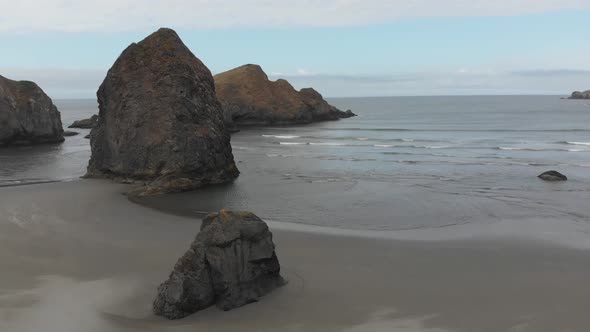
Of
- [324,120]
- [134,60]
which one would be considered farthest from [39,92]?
[324,120]

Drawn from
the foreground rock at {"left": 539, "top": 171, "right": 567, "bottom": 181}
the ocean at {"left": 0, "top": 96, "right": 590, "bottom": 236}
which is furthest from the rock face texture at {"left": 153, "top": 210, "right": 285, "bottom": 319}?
the foreground rock at {"left": 539, "top": 171, "right": 567, "bottom": 181}

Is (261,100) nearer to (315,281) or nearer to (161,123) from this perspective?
(161,123)

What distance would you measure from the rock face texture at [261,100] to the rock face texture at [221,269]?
72683mm

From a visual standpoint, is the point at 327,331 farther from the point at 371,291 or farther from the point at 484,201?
the point at 484,201

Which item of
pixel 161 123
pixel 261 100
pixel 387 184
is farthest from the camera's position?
pixel 261 100

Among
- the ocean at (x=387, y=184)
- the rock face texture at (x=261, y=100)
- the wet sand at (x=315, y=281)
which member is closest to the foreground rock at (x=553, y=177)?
the ocean at (x=387, y=184)

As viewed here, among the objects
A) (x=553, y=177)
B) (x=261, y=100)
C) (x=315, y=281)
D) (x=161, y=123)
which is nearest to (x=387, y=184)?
(x=553, y=177)

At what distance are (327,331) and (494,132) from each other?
61.1 meters

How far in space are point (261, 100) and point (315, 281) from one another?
273 ft

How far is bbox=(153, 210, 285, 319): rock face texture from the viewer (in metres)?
9.41

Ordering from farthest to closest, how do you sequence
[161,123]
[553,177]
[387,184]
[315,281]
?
[553,177], [387,184], [161,123], [315,281]

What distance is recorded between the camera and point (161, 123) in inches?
986

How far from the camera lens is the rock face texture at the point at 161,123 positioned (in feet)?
80.4

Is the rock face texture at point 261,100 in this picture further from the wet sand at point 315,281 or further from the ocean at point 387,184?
the wet sand at point 315,281
